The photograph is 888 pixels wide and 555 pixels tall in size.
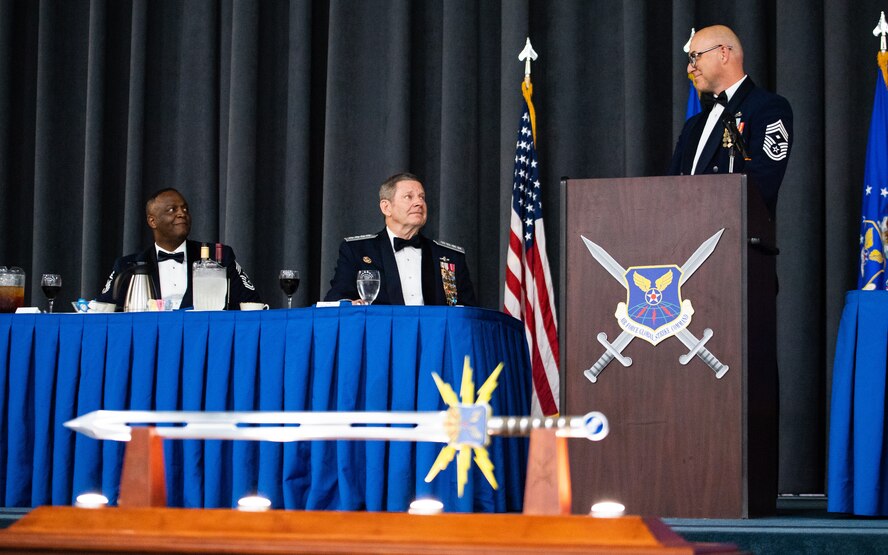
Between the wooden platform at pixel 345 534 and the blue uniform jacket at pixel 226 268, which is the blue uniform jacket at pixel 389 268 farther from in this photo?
the wooden platform at pixel 345 534

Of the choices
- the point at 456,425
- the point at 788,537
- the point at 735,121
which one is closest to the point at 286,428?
the point at 456,425

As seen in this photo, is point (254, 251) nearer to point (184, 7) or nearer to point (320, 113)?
point (320, 113)

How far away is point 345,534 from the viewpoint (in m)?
1.22

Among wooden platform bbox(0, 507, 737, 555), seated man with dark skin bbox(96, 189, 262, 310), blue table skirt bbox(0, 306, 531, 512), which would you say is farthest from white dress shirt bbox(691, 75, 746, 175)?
wooden platform bbox(0, 507, 737, 555)

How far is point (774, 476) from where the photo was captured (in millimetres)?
3475

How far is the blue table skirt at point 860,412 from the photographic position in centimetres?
342

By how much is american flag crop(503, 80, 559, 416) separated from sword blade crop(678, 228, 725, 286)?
2.08 m

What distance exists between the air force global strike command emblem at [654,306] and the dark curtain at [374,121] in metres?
2.42

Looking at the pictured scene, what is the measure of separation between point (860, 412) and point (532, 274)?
7.30 feet

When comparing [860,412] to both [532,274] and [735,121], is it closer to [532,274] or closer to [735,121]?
[735,121]

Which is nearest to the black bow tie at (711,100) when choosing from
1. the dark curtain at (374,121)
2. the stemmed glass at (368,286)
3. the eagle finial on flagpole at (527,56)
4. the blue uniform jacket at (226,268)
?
the stemmed glass at (368,286)

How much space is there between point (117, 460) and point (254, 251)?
2.43 meters

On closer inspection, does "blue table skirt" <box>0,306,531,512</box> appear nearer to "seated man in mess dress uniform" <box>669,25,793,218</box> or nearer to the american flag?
"seated man in mess dress uniform" <box>669,25,793,218</box>

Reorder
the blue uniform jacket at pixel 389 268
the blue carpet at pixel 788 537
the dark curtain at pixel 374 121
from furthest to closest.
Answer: the dark curtain at pixel 374 121 → the blue uniform jacket at pixel 389 268 → the blue carpet at pixel 788 537
